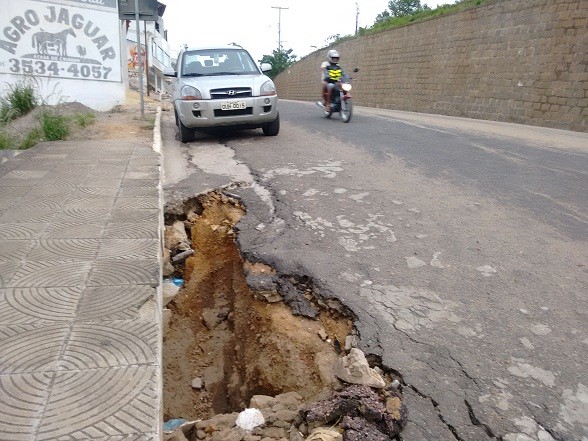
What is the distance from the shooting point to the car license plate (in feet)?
27.9

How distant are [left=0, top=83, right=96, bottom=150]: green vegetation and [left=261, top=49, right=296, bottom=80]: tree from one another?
4668cm

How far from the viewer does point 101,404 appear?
80.5 inches

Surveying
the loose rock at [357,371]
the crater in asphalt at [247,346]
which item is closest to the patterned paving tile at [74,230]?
the crater in asphalt at [247,346]

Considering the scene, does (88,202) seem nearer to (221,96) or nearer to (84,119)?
(221,96)

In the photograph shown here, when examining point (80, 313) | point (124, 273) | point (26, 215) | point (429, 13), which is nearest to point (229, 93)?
point (26, 215)

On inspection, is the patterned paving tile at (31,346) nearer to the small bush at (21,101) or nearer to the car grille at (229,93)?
the car grille at (229,93)

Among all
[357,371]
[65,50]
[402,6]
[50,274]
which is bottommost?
[357,371]

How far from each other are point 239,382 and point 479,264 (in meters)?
1.96

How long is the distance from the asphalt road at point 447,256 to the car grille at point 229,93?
99cm

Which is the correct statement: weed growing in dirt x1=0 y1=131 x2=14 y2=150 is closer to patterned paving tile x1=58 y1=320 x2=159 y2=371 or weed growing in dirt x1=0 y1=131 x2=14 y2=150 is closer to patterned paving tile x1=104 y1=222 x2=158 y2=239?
patterned paving tile x1=104 y1=222 x2=158 y2=239

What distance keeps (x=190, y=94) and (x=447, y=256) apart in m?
5.91

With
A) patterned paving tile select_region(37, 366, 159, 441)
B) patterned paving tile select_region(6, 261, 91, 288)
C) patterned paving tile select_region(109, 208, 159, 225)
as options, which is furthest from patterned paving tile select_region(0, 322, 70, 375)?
patterned paving tile select_region(109, 208, 159, 225)

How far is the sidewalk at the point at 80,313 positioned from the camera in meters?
2.00

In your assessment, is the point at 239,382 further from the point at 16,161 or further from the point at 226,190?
the point at 16,161
